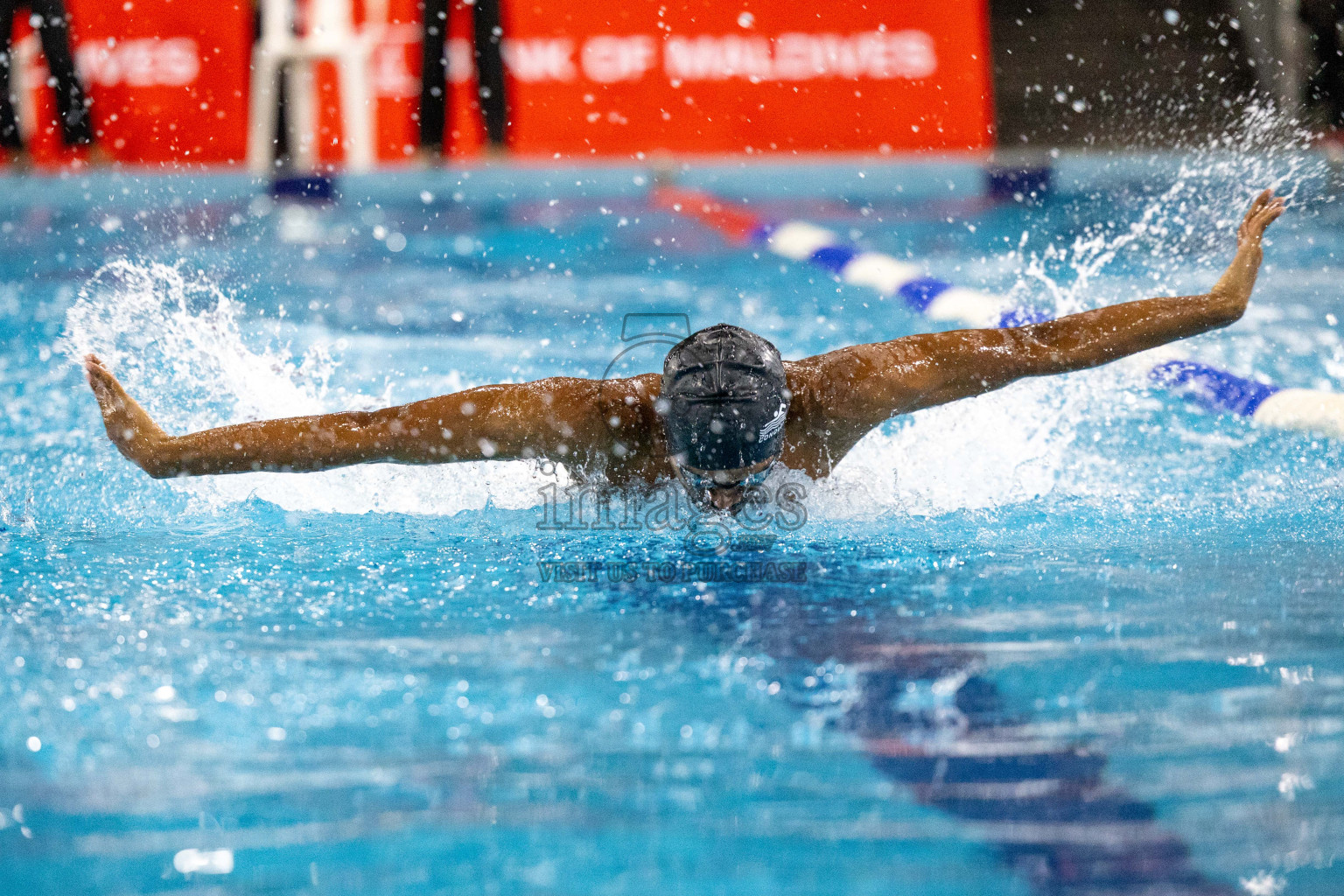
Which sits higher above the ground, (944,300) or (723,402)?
(944,300)

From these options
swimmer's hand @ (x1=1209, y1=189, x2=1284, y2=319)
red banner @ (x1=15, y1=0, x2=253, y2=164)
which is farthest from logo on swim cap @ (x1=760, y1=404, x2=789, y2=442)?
red banner @ (x1=15, y1=0, x2=253, y2=164)

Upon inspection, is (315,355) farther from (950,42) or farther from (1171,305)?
(950,42)

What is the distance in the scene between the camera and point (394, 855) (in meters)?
1.52

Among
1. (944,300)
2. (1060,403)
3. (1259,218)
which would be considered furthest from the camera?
(944,300)

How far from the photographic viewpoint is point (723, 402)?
2295mm

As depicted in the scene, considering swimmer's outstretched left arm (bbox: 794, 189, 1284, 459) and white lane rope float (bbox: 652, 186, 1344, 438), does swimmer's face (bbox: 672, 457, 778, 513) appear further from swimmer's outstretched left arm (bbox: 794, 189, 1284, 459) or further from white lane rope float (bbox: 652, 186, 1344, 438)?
white lane rope float (bbox: 652, 186, 1344, 438)

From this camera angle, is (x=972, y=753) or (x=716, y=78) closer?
(x=972, y=753)

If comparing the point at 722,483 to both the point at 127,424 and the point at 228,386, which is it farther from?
the point at 228,386

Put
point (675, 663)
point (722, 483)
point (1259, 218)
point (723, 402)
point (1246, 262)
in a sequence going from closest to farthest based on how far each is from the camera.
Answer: point (675, 663), point (723, 402), point (722, 483), point (1246, 262), point (1259, 218)

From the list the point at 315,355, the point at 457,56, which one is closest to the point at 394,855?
the point at 315,355

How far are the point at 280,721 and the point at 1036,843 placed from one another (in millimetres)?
1035

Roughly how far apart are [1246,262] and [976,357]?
67 centimetres

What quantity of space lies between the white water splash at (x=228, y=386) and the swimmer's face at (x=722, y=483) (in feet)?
1.86

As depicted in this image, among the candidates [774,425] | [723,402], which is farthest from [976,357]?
[723,402]
